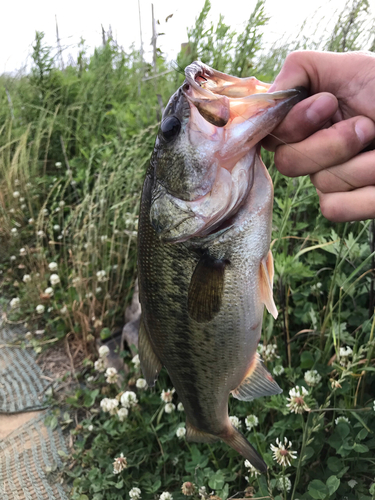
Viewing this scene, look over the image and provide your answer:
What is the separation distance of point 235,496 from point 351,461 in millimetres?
628

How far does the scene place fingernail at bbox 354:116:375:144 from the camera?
1.06 metres

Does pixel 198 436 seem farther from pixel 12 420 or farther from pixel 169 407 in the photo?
pixel 12 420

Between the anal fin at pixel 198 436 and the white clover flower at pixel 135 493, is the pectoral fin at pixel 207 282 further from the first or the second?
the white clover flower at pixel 135 493

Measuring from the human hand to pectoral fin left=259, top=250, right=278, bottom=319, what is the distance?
32cm

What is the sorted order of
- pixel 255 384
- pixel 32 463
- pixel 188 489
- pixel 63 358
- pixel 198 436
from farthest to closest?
pixel 63 358 < pixel 32 463 < pixel 188 489 < pixel 198 436 < pixel 255 384

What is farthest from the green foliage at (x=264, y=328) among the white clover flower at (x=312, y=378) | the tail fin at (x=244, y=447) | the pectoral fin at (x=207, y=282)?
the pectoral fin at (x=207, y=282)

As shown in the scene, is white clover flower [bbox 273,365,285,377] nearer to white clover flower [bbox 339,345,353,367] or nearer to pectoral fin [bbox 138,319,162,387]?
white clover flower [bbox 339,345,353,367]

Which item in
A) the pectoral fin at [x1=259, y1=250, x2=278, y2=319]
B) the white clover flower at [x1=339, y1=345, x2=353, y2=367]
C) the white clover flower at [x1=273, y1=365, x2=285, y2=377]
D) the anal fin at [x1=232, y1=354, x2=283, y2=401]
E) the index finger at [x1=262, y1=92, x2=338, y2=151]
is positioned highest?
the index finger at [x1=262, y1=92, x2=338, y2=151]

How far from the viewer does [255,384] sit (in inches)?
59.5

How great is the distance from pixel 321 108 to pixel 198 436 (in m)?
1.53

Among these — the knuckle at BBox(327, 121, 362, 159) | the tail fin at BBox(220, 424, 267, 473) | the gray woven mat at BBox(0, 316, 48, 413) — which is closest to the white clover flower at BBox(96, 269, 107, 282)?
the gray woven mat at BBox(0, 316, 48, 413)

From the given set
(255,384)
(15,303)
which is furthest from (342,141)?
(15,303)

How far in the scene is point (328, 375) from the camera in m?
2.03

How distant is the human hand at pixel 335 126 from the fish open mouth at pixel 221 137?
0.08 metres
